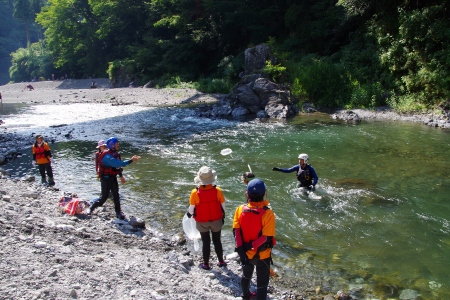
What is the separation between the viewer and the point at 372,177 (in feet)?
39.7

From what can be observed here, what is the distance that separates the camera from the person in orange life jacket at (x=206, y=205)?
19.3 feet

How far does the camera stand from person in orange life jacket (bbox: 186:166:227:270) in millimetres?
5895

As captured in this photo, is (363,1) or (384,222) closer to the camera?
(384,222)

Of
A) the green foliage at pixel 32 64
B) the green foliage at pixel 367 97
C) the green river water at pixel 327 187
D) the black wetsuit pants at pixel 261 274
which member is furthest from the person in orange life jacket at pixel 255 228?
the green foliage at pixel 32 64

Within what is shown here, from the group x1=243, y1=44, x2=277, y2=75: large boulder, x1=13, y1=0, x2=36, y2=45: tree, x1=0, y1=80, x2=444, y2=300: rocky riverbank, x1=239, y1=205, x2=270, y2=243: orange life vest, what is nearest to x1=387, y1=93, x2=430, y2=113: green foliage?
x1=243, y1=44, x2=277, y2=75: large boulder

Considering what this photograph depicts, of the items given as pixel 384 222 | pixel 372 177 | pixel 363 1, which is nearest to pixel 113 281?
pixel 384 222

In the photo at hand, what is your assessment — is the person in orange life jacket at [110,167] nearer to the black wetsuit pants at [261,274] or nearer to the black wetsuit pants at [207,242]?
the black wetsuit pants at [207,242]

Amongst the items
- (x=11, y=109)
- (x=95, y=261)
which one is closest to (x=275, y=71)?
(x=95, y=261)

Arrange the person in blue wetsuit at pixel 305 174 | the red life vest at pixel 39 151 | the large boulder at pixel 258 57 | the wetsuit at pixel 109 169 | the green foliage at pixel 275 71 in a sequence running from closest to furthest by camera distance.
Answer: the wetsuit at pixel 109 169 < the person in blue wetsuit at pixel 305 174 < the red life vest at pixel 39 151 < the green foliage at pixel 275 71 < the large boulder at pixel 258 57

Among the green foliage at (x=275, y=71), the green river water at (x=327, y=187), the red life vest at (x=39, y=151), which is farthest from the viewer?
the green foliage at (x=275, y=71)

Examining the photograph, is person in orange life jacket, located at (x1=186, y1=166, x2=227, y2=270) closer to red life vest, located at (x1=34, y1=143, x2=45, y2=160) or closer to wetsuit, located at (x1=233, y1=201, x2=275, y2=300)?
wetsuit, located at (x1=233, y1=201, x2=275, y2=300)

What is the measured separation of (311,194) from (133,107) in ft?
85.8

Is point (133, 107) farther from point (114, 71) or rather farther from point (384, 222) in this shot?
point (384, 222)

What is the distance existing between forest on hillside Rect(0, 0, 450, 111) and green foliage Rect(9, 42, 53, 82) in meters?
0.22
